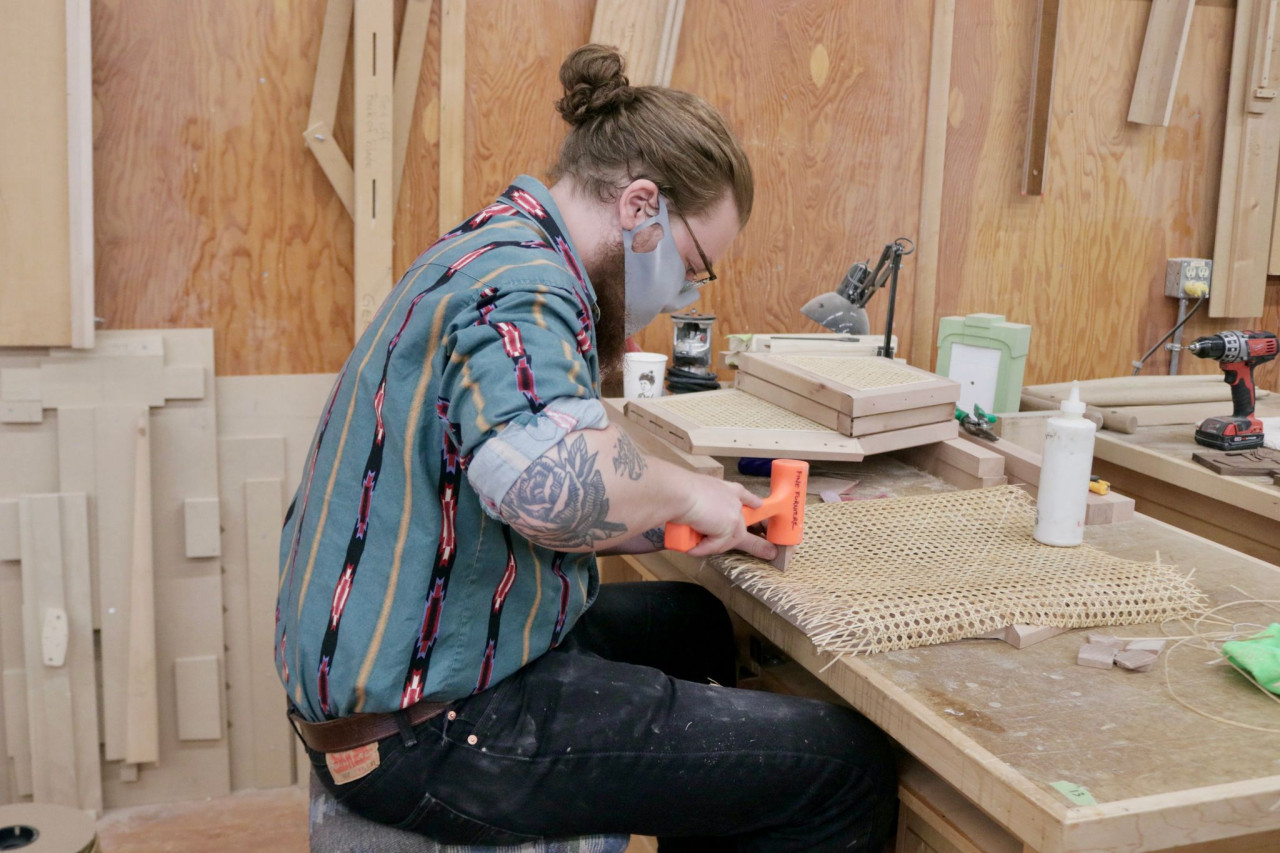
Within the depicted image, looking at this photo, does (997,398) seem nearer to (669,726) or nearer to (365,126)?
(669,726)

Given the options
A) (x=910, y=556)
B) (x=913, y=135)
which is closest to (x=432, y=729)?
(x=910, y=556)

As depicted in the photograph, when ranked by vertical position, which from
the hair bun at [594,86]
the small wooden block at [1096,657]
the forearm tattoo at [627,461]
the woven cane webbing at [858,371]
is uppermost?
the hair bun at [594,86]

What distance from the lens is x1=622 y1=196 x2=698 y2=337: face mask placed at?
1450 millimetres

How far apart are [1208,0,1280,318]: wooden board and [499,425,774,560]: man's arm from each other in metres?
2.68

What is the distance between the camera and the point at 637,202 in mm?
1421

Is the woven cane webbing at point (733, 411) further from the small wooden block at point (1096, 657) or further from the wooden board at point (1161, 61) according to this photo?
the wooden board at point (1161, 61)

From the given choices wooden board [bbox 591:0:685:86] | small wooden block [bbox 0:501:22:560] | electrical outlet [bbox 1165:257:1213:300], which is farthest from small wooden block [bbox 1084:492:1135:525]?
small wooden block [bbox 0:501:22:560]

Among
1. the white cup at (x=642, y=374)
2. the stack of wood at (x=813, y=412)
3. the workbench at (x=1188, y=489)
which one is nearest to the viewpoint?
the stack of wood at (x=813, y=412)

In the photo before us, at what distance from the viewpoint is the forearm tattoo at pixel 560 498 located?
1075 mm

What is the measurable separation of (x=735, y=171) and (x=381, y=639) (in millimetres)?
778

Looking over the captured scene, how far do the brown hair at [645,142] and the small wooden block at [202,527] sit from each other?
1.51 meters

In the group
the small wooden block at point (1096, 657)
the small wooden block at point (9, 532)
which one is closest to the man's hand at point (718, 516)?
the small wooden block at point (1096, 657)

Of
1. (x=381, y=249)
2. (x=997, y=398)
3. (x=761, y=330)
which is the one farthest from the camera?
(x=761, y=330)

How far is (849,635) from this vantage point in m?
1.25
